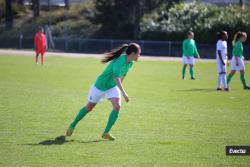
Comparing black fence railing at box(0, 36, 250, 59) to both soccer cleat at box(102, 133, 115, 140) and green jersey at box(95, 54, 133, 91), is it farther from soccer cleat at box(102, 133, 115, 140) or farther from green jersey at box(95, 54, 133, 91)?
soccer cleat at box(102, 133, 115, 140)

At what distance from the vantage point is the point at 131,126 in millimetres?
13711

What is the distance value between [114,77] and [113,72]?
0.31 feet

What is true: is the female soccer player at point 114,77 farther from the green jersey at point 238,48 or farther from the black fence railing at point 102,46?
the black fence railing at point 102,46

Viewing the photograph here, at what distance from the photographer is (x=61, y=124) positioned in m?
13.8

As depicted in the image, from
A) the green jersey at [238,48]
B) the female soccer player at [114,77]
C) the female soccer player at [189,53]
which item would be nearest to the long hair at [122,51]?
the female soccer player at [114,77]

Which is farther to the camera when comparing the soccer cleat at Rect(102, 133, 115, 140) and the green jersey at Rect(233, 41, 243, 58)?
the green jersey at Rect(233, 41, 243, 58)

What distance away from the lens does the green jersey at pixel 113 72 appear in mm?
11648

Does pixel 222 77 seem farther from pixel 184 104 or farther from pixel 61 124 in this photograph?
pixel 61 124

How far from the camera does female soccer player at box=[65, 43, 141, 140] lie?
11648 millimetres

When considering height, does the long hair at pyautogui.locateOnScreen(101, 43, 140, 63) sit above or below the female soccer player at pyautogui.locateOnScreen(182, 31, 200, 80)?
above

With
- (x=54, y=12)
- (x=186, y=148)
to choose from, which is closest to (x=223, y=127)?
(x=186, y=148)

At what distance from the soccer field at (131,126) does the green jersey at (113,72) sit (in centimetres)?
99

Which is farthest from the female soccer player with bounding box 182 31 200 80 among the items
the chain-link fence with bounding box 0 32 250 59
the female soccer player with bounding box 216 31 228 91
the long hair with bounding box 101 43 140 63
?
the chain-link fence with bounding box 0 32 250 59

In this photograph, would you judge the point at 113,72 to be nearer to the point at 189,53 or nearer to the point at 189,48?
the point at 189,53
